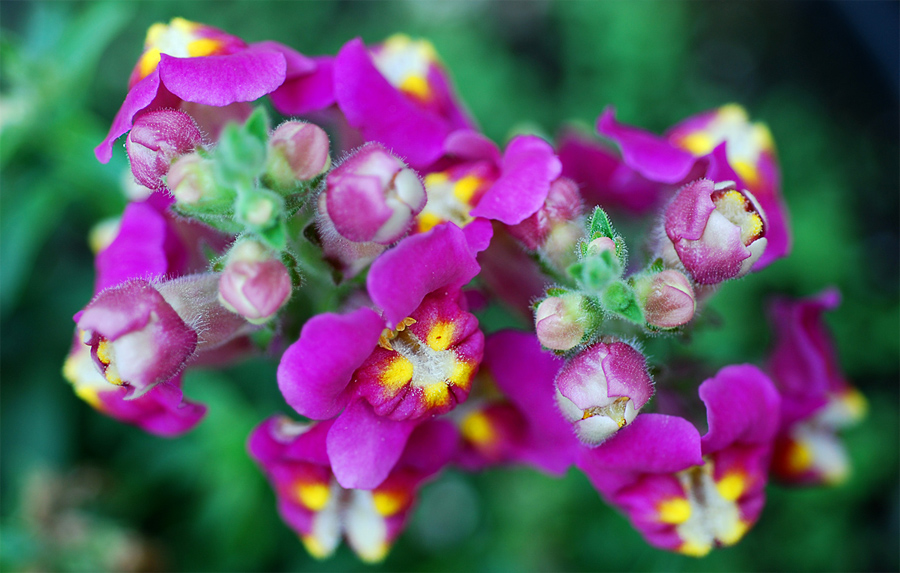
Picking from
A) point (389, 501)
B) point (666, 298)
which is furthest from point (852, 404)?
point (389, 501)

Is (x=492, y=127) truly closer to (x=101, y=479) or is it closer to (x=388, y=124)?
(x=388, y=124)

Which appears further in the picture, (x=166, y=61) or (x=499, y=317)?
(x=499, y=317)

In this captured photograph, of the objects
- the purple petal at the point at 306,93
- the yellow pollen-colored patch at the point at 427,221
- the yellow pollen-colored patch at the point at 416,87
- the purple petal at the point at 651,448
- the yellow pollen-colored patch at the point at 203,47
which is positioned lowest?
the purple petal at the point at 651,448

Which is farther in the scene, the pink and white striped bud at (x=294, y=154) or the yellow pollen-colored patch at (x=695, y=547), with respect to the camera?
the yellow pollen-colored patch at (x=695, y=547)

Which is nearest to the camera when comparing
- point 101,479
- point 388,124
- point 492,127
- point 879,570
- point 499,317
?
point 388,124

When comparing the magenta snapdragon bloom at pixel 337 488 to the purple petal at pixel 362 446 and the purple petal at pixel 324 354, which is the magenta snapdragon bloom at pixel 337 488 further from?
the purple petal at pixel 324 354

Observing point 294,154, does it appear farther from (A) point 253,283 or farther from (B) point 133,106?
(B) point 133,106

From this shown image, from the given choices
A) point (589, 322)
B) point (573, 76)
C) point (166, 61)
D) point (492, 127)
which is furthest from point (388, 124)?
point (573, 76)

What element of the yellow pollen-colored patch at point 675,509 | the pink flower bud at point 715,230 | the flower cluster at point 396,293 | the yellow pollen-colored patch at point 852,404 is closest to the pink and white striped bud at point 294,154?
the flower cluster at point 396,293
